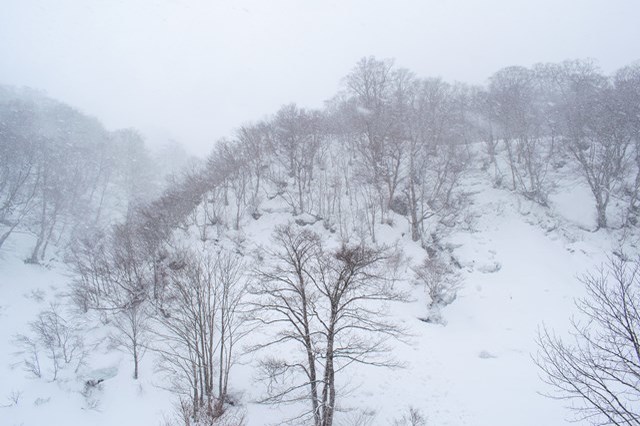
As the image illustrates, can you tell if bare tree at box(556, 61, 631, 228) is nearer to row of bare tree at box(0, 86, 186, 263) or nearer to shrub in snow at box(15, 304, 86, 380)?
shrub in snow at box(15, 304, 86, 380)

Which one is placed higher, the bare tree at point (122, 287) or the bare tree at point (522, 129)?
the bare tree at point (522, 129)

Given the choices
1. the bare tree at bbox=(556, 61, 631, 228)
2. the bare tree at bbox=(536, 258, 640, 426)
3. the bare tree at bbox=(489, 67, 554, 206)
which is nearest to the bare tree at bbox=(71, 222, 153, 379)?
the bare tree at bbox=(536, 258, 640, 426)

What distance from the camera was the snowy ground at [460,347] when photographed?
44.1ft

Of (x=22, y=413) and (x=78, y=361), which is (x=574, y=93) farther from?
(x=22, y=413)

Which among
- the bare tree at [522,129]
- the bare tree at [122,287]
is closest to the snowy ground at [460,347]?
the bare tree at [122,287]

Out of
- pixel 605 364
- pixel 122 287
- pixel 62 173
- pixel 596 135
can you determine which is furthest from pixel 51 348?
pixel 596 135

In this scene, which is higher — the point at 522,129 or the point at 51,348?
the point at 522,129

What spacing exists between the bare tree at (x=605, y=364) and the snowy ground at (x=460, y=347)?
1175 millimetres

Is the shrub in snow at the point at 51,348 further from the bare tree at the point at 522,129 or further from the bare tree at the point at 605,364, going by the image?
the bare tree at the point at 522,129

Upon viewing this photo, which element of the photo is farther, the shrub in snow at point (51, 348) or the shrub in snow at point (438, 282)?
the shrub in snow at point (438, 282)

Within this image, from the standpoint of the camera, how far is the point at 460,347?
17.1 meters

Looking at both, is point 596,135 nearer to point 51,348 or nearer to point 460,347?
point 460,347

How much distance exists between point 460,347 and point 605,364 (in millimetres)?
7267

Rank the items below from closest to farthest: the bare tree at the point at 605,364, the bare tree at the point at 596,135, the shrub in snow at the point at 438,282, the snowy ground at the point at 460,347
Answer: the bare tree at the point at 605,364 < the snowy ground at the point at 460,347 < the shrub in snow at the point at 438,282 < the bare tree at the point at 596,135
